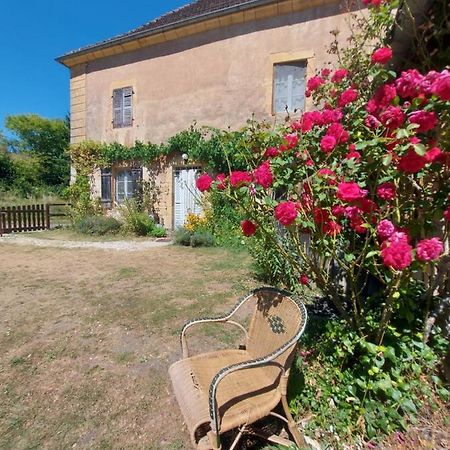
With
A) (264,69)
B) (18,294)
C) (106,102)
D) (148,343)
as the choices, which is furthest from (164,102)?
(148,343)

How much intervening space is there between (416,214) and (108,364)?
104 inches

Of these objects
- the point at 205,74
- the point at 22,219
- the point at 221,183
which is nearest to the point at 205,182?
the point at 221,183

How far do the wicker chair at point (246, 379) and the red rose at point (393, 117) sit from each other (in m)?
1.10

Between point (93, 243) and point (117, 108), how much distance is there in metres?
5.30

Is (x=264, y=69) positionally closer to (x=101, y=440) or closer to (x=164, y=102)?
(x=164, y=102)

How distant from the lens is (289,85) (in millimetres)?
8180

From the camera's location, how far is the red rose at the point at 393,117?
4.75 feet

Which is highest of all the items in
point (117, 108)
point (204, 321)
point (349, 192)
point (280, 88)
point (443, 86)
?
point (117, 108)

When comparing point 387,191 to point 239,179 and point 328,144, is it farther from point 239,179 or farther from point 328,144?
point 239,179

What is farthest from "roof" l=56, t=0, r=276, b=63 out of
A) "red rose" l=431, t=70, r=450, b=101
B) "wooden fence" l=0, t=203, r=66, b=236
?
"red rose" l=431, t=70, r=450, b=101

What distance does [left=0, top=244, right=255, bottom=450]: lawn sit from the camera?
191 cm

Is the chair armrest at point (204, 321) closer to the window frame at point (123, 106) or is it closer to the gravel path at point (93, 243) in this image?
the gravel path at point (93, 243)

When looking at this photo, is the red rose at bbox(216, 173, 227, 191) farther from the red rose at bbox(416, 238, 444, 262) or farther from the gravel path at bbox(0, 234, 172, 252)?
the gravel path at bbox(0, 234, 172, 252)

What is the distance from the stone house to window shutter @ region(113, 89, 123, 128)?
4 cm
